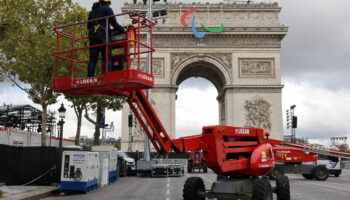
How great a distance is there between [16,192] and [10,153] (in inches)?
131

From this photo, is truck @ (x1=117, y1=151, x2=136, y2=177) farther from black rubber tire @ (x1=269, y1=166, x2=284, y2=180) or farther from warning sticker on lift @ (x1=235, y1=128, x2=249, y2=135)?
→ warning sticker on lift @ (x1=235, y1=128, x2=249, y2=135)

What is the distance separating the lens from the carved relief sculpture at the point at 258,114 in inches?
1516

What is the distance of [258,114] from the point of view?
38.6m

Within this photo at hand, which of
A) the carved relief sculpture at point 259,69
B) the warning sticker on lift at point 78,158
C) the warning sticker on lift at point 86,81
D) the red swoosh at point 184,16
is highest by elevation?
the red swoosh at point 184,16

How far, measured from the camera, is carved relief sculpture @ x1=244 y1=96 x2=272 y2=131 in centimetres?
3850

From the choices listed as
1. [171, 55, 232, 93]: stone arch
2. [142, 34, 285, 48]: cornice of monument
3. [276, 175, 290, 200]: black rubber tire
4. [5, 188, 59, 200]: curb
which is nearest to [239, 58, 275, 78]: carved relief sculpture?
[171, 55, 232, 93]: stone arch

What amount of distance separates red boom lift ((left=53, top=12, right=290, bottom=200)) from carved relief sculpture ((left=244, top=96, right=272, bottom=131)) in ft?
97.8

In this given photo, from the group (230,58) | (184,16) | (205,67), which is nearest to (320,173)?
(230,58)

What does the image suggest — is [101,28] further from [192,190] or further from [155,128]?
[192,190]

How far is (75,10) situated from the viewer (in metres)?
19.6

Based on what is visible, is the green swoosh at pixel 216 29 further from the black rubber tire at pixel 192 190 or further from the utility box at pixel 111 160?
the black rubber tire at pixel 192 190

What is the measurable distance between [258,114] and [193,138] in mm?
32194

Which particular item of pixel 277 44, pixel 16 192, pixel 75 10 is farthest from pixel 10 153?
pixel 277 44

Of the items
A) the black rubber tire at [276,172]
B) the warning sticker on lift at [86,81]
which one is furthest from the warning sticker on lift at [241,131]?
the black rubber tire at [276,172]
